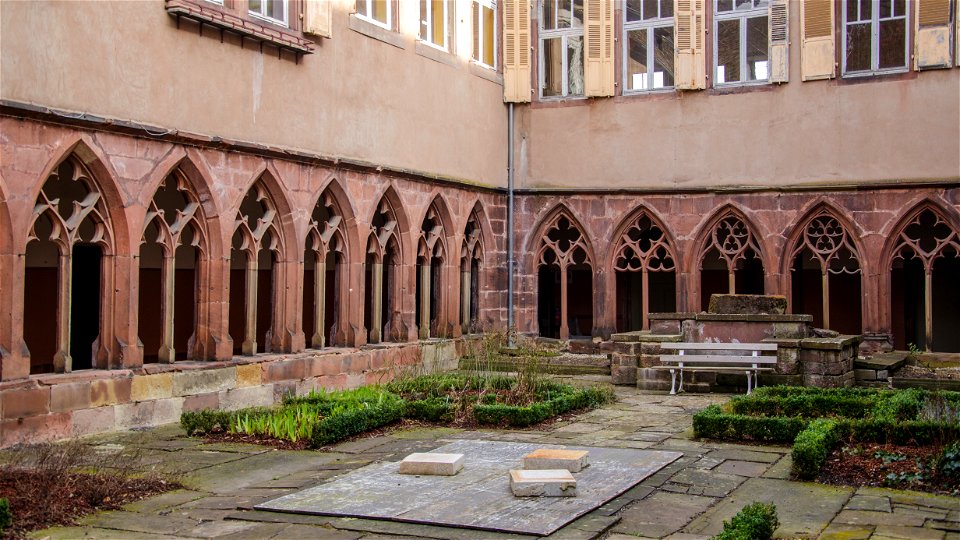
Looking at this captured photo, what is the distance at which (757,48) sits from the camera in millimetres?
17156

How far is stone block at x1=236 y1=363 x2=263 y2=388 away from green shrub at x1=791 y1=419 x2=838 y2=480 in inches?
252

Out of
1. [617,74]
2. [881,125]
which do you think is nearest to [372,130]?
[617,74]

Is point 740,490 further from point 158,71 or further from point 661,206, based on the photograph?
point 661,206

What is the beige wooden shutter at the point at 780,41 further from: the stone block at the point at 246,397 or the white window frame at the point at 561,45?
the stone block at the point at 246,397

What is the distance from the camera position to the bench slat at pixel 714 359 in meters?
12.9

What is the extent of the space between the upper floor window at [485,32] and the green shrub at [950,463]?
11523mm

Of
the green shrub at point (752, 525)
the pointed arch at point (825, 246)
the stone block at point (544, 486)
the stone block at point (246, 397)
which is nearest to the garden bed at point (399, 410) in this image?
the stone block at point (246, 397)

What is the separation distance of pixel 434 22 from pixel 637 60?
11.6 feet

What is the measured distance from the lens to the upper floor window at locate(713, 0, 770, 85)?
17.1m

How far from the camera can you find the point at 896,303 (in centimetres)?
1962

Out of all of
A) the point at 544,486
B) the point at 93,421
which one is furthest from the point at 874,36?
the point at 93,421

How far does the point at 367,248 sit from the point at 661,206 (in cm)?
484

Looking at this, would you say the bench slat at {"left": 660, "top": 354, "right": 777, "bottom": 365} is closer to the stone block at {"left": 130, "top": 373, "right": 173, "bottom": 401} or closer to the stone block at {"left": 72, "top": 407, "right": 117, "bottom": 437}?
the stone block at {"left": 130, "top": 373, "right": 173, "bottom": 401}

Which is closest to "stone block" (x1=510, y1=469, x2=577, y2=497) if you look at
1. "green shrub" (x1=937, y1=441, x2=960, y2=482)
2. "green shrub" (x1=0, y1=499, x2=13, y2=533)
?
"green shrub" (x1=937, y1=441, x2=960, y2=482)
